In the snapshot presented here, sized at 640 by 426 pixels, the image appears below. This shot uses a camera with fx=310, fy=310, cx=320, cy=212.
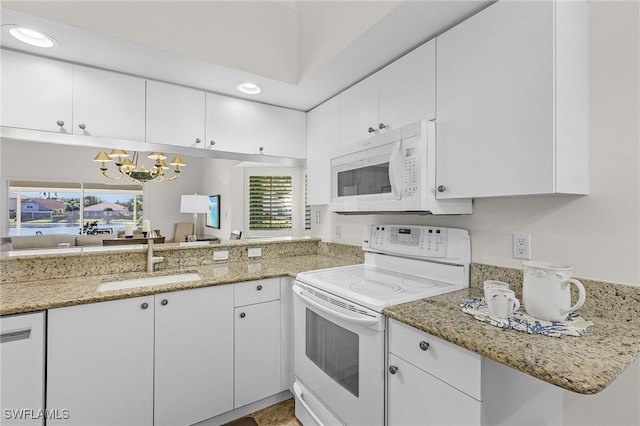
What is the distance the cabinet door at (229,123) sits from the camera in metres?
2.24

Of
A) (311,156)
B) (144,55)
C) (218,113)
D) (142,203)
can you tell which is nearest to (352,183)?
(311,156)

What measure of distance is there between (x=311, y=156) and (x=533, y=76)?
5.52ft

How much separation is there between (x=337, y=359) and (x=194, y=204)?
180 cm

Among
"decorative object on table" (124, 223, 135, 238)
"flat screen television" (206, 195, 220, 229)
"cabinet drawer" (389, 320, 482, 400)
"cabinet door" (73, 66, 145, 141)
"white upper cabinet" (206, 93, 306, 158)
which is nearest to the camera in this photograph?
"cabinet drawer" (389, 320, 482, 400)

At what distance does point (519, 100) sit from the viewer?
118 centimetres

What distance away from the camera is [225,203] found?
2689 mm

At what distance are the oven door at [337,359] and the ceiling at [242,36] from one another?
134 cm

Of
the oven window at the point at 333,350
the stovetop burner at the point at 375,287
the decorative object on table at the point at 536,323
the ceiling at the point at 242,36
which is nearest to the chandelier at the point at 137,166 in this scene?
the ceiling at the point at 242,36

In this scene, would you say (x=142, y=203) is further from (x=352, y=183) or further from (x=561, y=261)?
(x=561, y=261)

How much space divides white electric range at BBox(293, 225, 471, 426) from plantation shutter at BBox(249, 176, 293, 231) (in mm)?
965

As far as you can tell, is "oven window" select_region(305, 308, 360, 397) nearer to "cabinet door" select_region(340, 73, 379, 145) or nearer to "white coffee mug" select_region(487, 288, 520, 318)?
"white coffee mug" select_region(487, 288, 520, 318)

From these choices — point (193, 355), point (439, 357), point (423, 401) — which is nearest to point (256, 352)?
point (193, 355)

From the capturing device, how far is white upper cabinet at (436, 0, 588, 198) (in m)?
1.11

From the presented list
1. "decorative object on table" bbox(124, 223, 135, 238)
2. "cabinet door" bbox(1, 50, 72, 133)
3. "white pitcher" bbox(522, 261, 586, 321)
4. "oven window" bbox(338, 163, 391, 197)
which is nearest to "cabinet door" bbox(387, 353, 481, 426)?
"white pitcher" bbox(522, 261, 586, 321)
